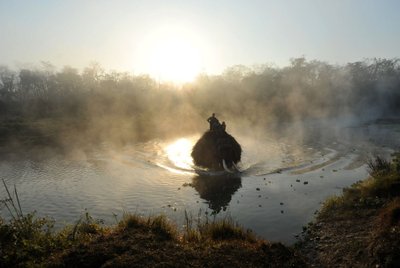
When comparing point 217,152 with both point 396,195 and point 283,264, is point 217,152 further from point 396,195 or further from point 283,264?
point 283,264

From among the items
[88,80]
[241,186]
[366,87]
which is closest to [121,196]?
[241,186]

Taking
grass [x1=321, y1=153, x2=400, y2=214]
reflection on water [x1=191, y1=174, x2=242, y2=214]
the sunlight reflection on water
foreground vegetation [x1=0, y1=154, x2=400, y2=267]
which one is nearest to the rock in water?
the sunlight reflection on water

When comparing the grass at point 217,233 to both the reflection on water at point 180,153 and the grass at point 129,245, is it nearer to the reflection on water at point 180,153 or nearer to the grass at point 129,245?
the grass at point 129,245

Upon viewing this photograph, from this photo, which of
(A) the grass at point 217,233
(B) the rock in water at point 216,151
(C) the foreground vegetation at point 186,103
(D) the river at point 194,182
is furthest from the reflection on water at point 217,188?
(C) the foreground vegetation at point 186,103

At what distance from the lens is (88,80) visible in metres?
132

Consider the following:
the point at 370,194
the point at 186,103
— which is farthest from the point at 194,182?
the point at 186,103

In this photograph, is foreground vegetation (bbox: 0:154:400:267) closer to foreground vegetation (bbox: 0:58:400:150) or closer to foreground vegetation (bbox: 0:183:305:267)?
foreground vegetation (bbox: 0:183:305:267)

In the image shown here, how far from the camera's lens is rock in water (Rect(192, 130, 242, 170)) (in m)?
27.2

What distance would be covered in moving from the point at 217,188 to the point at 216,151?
4.77 meters

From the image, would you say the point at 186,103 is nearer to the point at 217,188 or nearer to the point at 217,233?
the point at 217,188

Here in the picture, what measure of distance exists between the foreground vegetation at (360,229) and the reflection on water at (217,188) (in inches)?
208

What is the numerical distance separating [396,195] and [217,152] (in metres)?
13.3

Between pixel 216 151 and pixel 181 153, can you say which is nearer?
pixel 216 151

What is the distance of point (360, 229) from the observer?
44.9 feet
